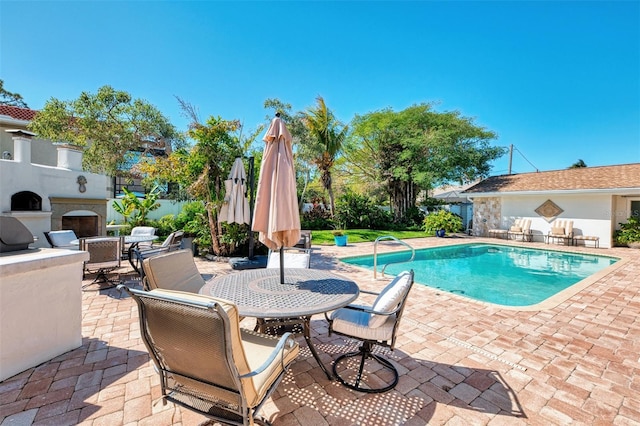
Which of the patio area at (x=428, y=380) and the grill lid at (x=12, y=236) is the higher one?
the grill lid at (x=12, y=236)

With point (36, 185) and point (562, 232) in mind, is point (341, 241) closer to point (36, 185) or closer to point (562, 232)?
point (36, 185)

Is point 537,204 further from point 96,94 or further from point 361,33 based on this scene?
point 96,94

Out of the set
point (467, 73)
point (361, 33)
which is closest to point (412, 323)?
point (361, 33)

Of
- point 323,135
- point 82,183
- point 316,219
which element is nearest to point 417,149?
point 323,135

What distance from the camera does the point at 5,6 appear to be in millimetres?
8281

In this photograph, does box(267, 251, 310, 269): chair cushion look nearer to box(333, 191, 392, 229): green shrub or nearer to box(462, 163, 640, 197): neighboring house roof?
box(333, 191, 392, 229): green shrub

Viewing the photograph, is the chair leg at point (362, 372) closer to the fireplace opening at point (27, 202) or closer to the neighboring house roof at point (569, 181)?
the fireplace opening at point (27, 202)

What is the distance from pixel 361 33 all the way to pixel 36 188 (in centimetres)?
1416

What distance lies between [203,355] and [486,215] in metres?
21.6

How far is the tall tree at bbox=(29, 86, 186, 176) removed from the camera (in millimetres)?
14391

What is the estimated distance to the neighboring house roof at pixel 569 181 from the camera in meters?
14.1

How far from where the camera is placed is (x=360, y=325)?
291cm

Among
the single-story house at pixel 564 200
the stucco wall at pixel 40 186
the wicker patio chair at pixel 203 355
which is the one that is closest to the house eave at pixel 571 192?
the single-story house at pixel 564 200

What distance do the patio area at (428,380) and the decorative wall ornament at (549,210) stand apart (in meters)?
14.2
